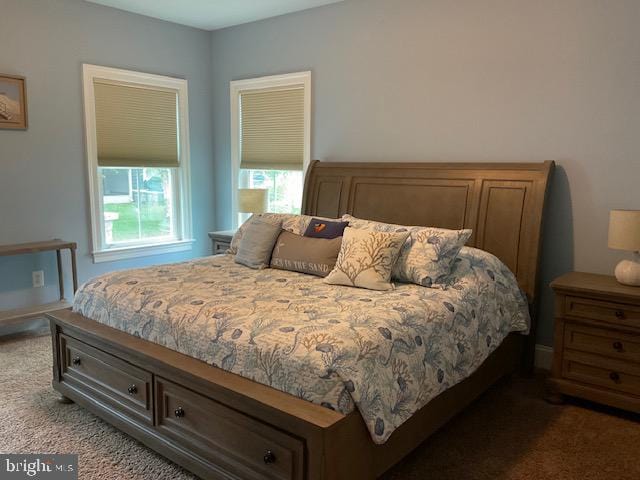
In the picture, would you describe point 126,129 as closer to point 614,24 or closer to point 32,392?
point 32,392

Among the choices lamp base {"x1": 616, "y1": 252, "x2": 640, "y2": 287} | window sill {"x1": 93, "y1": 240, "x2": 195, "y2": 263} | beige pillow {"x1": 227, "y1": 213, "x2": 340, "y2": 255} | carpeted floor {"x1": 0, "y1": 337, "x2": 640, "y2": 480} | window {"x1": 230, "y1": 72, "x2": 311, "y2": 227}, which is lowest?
carpeted floor {"x1": 0, "y1": 337, "x2": 640, "y2": 480}

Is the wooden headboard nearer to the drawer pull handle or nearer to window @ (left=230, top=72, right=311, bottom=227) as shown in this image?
window @ (left=230, top=72, right=311, bottom=227)

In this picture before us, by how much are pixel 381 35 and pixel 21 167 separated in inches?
114

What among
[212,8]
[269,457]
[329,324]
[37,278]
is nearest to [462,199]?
[329,324]

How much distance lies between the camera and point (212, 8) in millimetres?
4410

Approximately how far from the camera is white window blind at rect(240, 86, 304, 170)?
15.2 ft

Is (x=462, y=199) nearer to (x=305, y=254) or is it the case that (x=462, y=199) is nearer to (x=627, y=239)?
(x=627, y=239)

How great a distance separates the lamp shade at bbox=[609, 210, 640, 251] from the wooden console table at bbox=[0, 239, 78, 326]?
364 cm

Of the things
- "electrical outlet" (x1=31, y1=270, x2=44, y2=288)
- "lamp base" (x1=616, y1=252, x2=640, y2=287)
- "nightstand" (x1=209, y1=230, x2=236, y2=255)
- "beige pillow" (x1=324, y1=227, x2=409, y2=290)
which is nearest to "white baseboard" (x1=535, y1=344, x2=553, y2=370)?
"lamp base" (x1=616, y1=252, x2=640, y2=287)

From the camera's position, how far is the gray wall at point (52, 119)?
3.91m

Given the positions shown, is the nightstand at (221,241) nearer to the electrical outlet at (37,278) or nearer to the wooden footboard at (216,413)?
the electrical outlet at (37,278)

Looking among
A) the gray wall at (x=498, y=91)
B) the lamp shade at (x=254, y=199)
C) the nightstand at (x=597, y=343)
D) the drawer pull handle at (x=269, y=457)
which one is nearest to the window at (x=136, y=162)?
the lamp shade at (x=254, y=199)

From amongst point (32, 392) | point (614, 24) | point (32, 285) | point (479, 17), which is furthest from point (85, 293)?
point (614, 24)

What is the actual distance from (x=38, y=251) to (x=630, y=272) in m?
3.89
